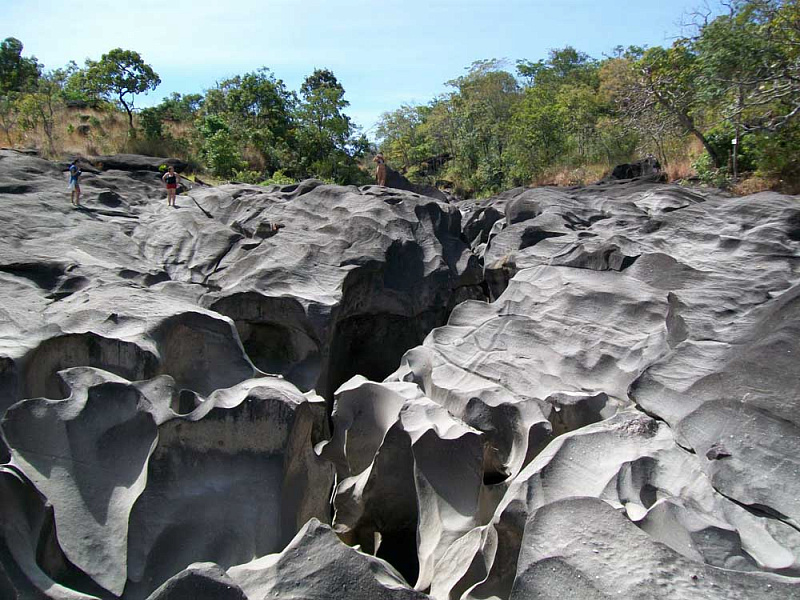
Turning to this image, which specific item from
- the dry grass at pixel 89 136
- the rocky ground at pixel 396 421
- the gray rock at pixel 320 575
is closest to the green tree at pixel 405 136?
the dry grass at pixel 89 136

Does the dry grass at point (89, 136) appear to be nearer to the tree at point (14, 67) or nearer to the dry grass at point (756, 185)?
the tree at point (14, 67)

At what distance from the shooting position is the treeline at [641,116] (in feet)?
39.9

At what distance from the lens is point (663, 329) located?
4.94m

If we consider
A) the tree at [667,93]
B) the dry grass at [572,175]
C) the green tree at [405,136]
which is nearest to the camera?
the tree at [667,93]

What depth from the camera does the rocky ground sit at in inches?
114

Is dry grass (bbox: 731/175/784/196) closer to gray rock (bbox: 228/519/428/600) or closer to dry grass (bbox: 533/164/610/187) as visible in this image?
dry grass (bbox: 533/164/610/187)

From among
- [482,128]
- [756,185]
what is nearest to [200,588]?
[756,185]

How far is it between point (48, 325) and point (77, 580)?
7.51ft

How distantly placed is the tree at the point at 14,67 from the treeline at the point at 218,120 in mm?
35

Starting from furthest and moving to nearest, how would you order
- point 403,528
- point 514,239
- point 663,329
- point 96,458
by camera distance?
point 514,239, point 663,329, point 403,528, point 96,458

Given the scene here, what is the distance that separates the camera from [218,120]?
21.7 metres

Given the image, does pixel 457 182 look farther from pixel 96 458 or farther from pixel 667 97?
pixel 96 458

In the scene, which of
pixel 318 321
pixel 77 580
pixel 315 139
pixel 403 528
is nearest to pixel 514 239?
pixel 318 321

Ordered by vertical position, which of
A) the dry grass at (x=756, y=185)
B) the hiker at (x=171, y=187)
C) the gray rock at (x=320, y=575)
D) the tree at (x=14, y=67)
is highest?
the tree at (x=14, y=67)
